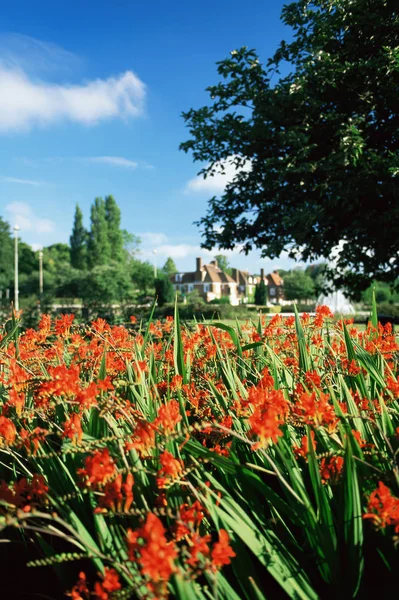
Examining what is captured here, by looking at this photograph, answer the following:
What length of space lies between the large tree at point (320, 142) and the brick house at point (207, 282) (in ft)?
190

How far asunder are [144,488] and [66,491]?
10.3 inches

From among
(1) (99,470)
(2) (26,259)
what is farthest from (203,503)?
(2) (26,259)

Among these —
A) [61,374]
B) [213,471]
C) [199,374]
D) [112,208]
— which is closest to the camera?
[61,374]

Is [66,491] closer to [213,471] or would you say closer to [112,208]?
[213,471]

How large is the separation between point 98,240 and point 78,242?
8.96 meters

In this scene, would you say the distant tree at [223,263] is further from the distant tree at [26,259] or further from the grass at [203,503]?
the grass at [203,503]

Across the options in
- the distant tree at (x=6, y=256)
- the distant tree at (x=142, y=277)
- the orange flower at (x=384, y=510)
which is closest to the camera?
the orange flower at (x=384, y=510)

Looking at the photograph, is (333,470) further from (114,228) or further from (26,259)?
(26,259)

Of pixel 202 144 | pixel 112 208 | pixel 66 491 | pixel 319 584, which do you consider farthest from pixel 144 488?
pixel 112 208

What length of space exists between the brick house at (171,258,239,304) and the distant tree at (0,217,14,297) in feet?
90.0

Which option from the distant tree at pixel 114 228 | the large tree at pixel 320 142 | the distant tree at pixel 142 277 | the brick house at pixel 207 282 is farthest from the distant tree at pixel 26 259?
the large tree at pixel 320 142

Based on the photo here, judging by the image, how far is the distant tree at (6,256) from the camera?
4659 cm

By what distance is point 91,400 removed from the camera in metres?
1.18

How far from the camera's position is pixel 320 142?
10234 millimetres
